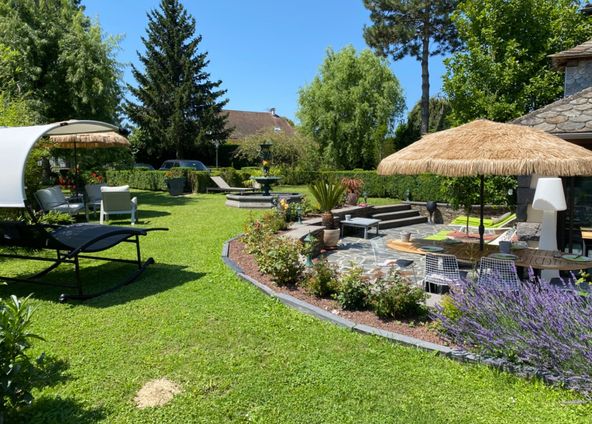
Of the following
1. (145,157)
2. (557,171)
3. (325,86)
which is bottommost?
(557,171)

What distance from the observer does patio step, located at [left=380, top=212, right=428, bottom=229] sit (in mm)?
13297

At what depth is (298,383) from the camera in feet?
11.0

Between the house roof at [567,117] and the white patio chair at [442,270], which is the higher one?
the house roof at [567,117]

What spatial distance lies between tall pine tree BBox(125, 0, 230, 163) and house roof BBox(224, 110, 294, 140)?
11758mm

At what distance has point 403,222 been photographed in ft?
45.6

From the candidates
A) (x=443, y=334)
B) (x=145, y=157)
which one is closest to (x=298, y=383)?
(x=443, y=334)

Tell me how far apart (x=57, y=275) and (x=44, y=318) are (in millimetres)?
2072

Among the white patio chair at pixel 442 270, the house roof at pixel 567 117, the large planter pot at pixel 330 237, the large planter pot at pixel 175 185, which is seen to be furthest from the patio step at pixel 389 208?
the large planter pot at pixel 175 185

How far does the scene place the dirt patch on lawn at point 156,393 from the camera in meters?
3.07

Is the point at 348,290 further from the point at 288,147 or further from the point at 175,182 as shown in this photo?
the point at 288,147

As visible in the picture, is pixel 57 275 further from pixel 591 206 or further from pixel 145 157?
pixel 145 157

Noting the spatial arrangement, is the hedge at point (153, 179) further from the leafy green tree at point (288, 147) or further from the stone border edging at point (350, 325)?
the stone border edging at point (350, 325)

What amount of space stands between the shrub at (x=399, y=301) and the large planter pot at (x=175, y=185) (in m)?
16.4

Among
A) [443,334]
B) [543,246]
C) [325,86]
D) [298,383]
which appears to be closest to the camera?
[298,383]
